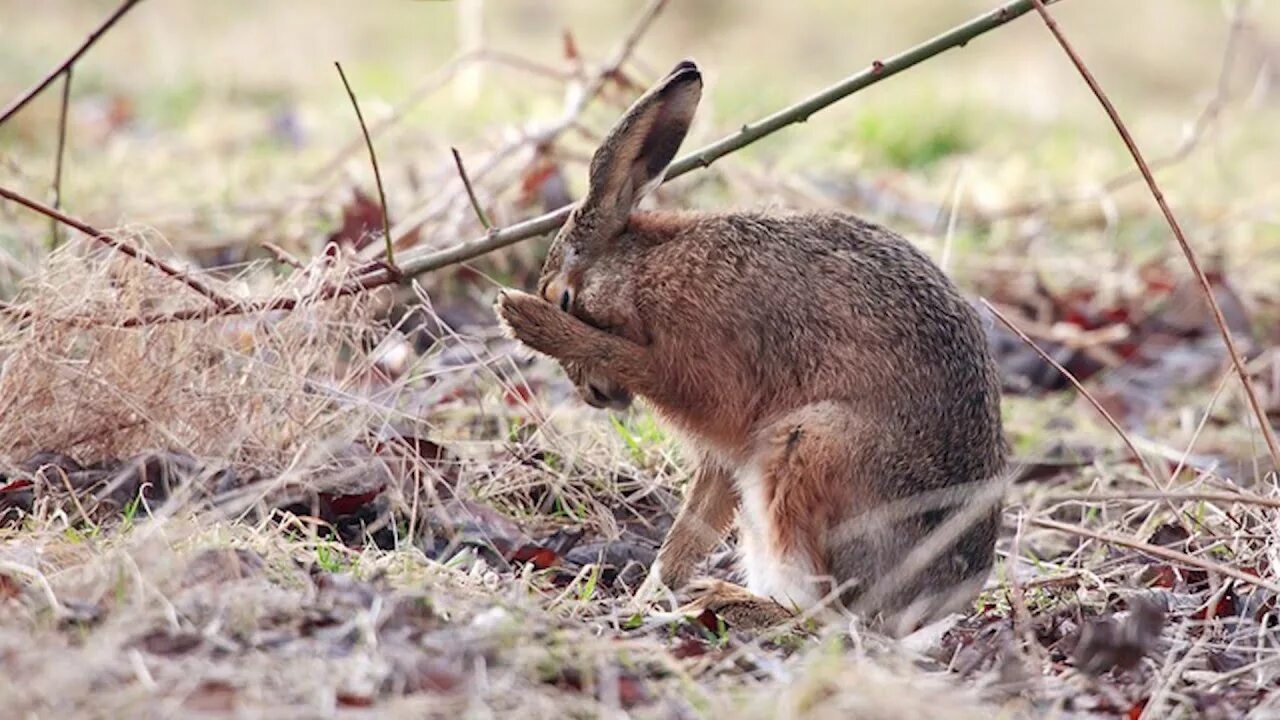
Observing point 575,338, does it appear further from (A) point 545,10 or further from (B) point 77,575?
(A) point 545,10

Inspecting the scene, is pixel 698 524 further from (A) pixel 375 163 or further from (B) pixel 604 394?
(A) pixel 375 163

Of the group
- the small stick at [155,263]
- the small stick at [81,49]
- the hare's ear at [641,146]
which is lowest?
the small stick at [155,263]

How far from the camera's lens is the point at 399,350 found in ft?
17.3

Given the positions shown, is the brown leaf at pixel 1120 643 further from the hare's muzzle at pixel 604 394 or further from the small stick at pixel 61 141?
the small stick at pixel 61 141

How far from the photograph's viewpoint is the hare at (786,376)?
4.04 m

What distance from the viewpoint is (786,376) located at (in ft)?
13.8

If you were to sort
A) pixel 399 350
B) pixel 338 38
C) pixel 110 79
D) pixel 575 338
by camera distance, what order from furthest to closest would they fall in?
pixel 338 38, pixel 110 79, pixel 399 350, pixel 575 338

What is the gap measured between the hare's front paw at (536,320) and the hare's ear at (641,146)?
0.91ft

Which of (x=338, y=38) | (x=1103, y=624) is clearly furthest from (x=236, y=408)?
(x=338, y=38)

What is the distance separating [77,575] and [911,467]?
72.6 inches

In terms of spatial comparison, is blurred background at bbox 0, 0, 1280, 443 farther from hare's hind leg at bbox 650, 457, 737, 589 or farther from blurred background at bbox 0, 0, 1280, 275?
hare's hind leg at bbox 650, 457, 737, 589

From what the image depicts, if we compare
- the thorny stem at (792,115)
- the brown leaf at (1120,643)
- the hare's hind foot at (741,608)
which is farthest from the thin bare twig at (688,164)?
the brown leaf at (1120,643)

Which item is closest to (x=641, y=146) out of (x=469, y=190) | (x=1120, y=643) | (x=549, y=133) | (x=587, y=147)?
(x=469, y=190)

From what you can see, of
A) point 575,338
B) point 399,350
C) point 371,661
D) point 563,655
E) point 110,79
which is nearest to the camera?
point 371,661
